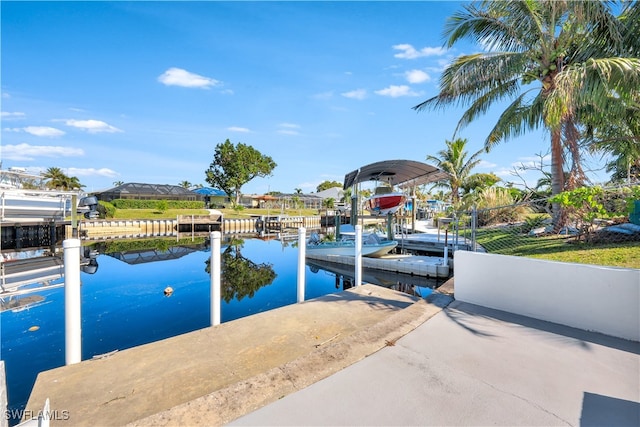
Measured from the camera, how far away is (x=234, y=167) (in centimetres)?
4197

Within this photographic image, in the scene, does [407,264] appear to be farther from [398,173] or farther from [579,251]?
[579,251]

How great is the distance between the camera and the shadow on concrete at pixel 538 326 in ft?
10.1

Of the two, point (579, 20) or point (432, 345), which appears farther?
point (579, 20)

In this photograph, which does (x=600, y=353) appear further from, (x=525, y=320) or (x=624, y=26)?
(x=624, y=26)

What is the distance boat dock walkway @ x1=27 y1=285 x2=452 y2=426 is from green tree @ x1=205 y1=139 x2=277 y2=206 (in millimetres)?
39212

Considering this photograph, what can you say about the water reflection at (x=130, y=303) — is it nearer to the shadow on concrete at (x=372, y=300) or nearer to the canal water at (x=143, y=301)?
the canal water at (x=143, y=301)

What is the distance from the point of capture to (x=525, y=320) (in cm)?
372

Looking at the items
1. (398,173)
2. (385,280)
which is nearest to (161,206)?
(398,173)

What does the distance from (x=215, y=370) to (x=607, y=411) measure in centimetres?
304

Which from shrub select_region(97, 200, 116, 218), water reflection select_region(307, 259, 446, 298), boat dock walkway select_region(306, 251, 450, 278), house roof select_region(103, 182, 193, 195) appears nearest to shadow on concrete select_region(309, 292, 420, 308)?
water reflection select_region(307, 259, 446, 298)

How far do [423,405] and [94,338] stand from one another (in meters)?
5.50

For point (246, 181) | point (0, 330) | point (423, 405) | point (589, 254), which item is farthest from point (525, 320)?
point (246, 181)

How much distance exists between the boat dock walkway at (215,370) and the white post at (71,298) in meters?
0.19

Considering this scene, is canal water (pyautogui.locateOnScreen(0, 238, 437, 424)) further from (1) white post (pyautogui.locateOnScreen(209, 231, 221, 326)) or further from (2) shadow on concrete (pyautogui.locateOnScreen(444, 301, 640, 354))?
(2) shadow on concrete (pyautogui.locateOnScreen(444, 301, 640, 354))
